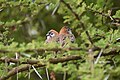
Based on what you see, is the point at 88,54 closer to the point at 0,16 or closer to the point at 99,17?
the point at 99,17

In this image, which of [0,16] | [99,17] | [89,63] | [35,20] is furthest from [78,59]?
[35,20]

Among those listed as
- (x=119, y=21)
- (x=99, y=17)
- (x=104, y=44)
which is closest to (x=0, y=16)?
(x=99, y=17)

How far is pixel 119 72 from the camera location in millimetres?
3033

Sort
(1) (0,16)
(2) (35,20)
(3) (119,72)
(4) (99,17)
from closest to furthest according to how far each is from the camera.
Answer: (3) (119,72) < (4) (99,17) < (1) (0,16) < (2) (35,20)

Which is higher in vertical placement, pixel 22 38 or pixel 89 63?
pixel 89 63

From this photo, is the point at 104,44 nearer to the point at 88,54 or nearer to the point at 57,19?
the point at 88,54

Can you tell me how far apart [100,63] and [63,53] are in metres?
0.57

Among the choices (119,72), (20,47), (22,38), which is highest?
(20,47)

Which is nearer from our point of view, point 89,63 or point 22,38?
point 89,63

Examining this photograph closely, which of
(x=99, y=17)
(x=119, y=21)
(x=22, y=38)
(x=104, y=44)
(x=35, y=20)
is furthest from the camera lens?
(x=35, y=20)

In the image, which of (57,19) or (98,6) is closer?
(98,6)

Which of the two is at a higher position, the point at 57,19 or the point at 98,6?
the point at 98,6

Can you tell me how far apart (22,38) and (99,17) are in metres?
3.21

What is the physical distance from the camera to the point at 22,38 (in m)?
7.55
